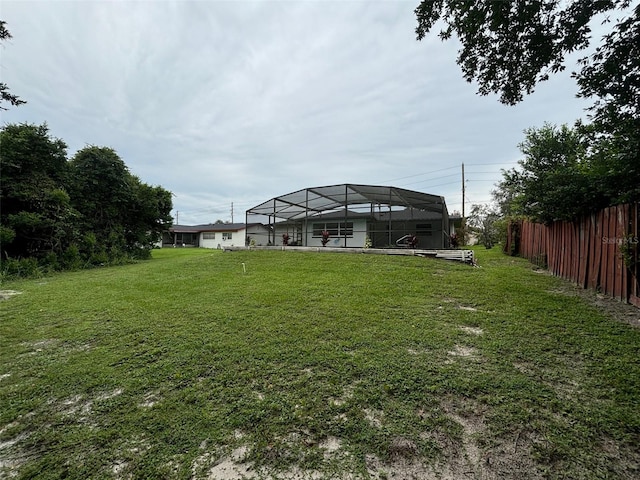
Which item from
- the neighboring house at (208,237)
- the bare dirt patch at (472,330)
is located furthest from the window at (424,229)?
the neighboring house at (208,237)

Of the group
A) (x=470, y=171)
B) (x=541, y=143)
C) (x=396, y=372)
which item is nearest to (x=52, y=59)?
(x=396, y=372)

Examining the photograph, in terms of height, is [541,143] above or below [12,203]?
above

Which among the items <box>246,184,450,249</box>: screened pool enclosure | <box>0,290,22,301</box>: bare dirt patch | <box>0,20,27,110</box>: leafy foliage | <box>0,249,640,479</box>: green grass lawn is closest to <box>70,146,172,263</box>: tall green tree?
<box>0,290,22,301</box>: bare dirt patch

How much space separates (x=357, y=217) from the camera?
52.8 feet

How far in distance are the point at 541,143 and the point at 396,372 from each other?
1456 centimetres

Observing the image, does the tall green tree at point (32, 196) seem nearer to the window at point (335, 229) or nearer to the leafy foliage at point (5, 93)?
the leafy foliage at point (5, 93)

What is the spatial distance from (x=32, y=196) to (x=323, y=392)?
13.0 meters

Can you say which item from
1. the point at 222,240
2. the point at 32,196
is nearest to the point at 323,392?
the point at 32,196

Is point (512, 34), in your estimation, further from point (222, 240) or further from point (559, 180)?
point (222, 240)

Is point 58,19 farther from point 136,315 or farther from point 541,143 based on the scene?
point 541,143

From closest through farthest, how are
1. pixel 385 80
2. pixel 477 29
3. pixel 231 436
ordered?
pixel 231 436, pixel 477 29, pixel 385 80

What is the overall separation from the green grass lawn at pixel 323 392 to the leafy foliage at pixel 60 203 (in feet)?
25.5

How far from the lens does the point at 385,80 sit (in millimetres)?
7992

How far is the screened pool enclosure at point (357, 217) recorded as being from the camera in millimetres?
12273
